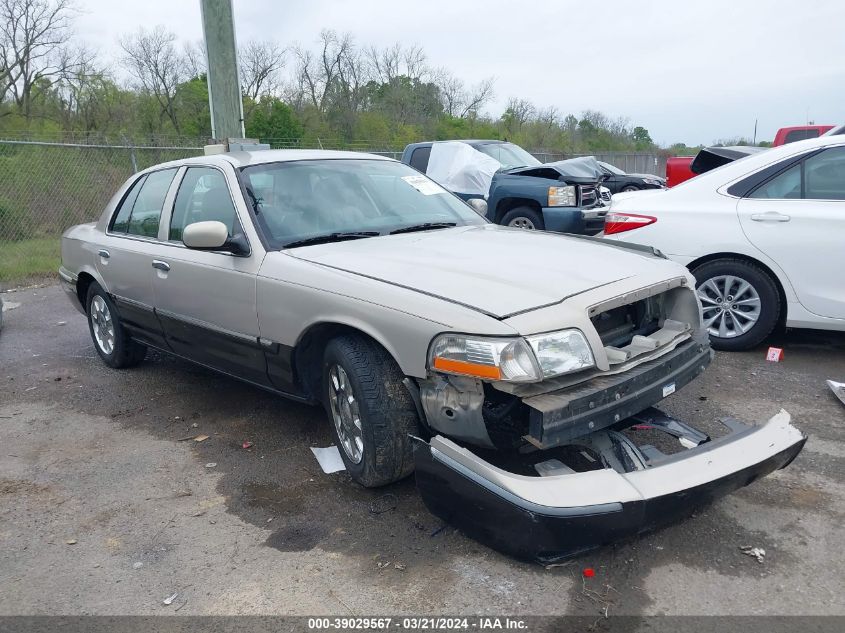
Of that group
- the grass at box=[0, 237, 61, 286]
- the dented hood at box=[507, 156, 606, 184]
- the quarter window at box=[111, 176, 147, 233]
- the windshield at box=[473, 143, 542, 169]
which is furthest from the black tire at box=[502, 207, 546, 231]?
the grass at box=[0, 237, 61, 286]

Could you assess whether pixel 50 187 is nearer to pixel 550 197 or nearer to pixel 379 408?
pixel 550 197

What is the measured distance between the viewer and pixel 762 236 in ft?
17.0

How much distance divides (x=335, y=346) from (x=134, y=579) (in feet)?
4.28


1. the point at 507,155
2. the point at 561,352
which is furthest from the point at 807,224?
the point at 507,155

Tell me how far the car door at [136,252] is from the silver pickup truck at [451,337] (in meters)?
0.05

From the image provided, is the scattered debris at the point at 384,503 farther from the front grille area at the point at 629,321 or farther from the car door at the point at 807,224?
the car door at the point at 807,224

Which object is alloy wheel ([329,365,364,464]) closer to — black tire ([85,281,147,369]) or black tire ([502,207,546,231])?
black tire ([85,281,147,369])

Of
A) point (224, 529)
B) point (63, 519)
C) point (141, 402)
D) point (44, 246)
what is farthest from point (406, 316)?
point (44, 246)

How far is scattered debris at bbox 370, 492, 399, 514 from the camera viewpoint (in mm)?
3348

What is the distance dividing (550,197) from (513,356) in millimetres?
6487

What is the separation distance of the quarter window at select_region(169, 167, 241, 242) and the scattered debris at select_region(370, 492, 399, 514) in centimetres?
171

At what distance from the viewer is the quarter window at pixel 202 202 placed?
4.18 m

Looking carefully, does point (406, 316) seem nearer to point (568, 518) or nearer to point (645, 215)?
point (568, 518)

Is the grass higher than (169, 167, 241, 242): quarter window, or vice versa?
(169, 167, 241, 242): quarter window
